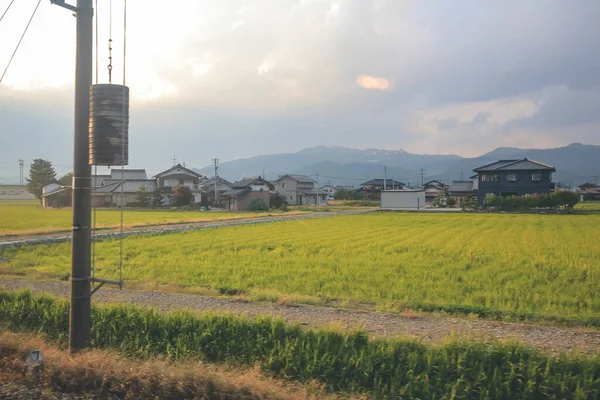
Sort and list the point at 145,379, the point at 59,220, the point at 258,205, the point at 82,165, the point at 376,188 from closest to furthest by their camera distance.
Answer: the point at 145,379 < the point at 82,165 < the point at 59,220 < the point at 258,205 < the point at 376,188

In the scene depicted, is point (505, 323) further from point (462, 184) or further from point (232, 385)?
point (462, 184)

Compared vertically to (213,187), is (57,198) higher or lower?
lower

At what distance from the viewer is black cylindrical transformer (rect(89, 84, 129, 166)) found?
4.95 m

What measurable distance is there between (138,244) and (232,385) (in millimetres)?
14951

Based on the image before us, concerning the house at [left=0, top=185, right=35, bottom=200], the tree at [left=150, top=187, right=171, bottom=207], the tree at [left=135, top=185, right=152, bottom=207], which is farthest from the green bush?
the house at [left=0, top=185, right=35, bottom=200]

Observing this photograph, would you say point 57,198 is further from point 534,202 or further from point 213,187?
point 534,202

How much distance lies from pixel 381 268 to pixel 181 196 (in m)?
48.2

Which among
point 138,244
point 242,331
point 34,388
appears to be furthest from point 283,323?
point 138,244

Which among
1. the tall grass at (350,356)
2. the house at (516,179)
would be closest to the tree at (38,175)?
the house at (516,179)

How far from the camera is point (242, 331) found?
5867mm

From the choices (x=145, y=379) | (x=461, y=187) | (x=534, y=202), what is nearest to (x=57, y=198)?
(x=534, y=202)

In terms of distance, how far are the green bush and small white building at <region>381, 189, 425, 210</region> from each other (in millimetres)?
14155

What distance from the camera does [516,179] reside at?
5131cm

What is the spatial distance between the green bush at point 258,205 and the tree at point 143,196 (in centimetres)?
1427
